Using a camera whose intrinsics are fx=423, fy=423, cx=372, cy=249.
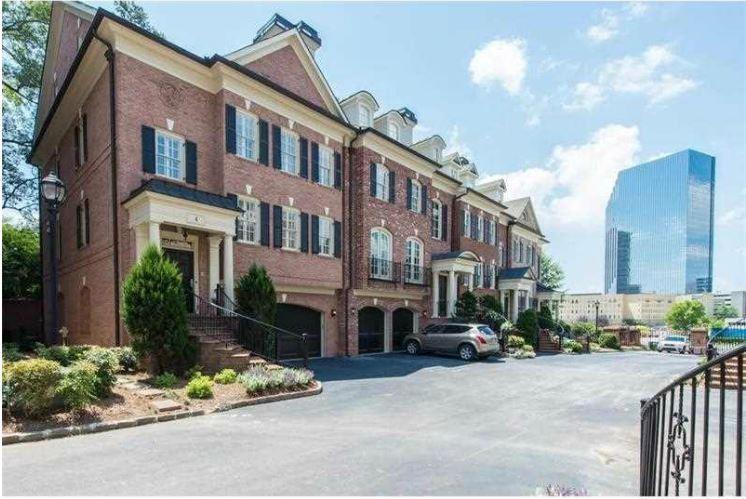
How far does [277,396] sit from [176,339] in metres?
2.98

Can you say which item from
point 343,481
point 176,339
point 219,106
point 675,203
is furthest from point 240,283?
point 675,203

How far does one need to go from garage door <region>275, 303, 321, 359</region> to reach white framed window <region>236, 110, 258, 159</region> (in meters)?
5.82

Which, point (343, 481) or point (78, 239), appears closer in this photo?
point (343, 481)

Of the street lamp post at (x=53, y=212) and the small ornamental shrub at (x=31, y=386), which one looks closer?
the small ornamental shrub at (x=31, y=386)

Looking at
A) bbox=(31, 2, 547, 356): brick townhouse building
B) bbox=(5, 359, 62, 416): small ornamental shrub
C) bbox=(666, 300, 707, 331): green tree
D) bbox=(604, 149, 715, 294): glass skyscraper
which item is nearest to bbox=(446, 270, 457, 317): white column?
bbox=(31, 2, 547, 356): brick townhouse building

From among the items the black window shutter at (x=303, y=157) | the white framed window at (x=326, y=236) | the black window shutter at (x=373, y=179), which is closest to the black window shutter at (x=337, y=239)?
the white framed window at (x=326, y=236)

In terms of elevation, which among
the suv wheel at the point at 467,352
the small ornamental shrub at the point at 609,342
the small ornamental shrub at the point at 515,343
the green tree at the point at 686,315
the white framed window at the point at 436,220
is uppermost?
the white framed window at the point at 436,220

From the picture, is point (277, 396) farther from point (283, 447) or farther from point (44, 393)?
point (44, 393)

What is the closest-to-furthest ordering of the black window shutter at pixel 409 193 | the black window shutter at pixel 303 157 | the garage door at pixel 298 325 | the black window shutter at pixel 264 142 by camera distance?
the black window shutter at pixel 264 142 → the garage door at pixel 298 325 → the black window shutter at pixel 303 157 → the black window shutter at pixel 409 193

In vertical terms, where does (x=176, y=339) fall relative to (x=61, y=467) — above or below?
above

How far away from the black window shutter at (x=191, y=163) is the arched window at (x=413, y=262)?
37.1ft

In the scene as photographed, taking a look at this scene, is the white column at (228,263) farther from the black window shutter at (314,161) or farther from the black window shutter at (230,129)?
the black window shutter at (314,161)

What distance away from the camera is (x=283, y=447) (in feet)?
20.3

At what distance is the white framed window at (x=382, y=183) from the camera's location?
2006 centimetres
